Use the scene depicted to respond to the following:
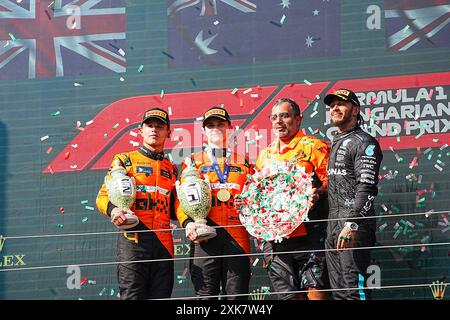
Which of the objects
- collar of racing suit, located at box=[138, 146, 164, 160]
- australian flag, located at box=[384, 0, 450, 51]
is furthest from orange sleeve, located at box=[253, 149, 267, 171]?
australian flag, located at box=[384, 0, 450, 51]

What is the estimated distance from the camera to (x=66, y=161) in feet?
26.0

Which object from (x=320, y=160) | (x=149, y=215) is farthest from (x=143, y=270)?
(x=320, y=160)

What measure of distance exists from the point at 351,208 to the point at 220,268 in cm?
86

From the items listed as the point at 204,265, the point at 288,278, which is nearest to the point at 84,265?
the point at 204,265

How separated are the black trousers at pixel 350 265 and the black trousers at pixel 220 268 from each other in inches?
20.4

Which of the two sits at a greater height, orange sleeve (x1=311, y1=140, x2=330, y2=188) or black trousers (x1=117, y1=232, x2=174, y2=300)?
orange sleeve (x1=311, y1=140, x2=330, y2=188)

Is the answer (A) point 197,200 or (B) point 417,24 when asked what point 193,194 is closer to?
(A) point 197,200

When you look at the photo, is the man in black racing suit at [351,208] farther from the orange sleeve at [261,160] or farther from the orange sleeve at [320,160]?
the orange sleeve at [261,160]

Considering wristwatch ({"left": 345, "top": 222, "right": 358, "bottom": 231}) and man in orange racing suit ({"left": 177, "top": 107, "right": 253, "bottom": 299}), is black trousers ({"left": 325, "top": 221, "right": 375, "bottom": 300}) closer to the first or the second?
wristwatch ({"left": 345, "top": 222, "right": 358, "bottom": 231})

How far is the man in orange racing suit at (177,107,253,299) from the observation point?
6660 mm

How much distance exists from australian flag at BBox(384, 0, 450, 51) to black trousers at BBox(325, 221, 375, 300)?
5.37 feet
